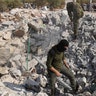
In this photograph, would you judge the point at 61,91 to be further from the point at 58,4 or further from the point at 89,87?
the point at 58,4

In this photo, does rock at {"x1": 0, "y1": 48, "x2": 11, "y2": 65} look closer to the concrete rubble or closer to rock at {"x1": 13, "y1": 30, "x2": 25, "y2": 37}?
the concrete rubble

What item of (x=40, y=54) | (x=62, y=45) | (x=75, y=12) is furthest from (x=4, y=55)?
(x=62, y=45)

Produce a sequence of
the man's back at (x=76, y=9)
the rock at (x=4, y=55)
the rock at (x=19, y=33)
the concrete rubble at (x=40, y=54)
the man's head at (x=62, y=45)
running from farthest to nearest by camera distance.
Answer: the rock at (x=19, y=33) → the man's back at (x=76, y=9) → the rock at (x=4, y=55) → the concrete rubble at (x=40, y=54) → the man's head at (x=62, y=45)

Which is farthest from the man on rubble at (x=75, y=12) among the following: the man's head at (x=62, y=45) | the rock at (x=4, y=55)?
the man's head at (x=62, y=45)

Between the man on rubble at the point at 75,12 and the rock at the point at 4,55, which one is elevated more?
the man on rubble at the point at 75,12

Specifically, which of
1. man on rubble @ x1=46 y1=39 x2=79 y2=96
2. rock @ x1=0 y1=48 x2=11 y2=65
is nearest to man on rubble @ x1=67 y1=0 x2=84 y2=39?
rock @ x1=0 y1=48 x2=11 y2=65

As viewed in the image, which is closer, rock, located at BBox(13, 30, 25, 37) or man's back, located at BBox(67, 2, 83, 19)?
man's back, located at BBox(67, 2, 83, 19)

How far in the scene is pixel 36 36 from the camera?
11445 mm

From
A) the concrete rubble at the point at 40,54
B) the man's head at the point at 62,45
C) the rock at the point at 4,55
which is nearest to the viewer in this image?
the man's head at the point at 62,45

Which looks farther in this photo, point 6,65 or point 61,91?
point 6,65

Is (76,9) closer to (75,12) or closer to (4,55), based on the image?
(75,12)

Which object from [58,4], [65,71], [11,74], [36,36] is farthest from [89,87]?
[58,4]

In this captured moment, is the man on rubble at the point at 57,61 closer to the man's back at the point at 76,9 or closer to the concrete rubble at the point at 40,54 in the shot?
the concrete rubble at the point at 40,54

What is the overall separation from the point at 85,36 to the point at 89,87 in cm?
Result: 307
